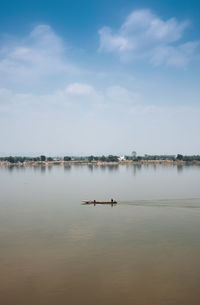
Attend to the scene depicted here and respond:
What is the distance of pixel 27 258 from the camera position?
22594 mm

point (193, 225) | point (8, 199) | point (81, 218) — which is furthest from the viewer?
point (8, 199)

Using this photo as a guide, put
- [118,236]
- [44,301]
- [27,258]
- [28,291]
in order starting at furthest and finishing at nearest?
[118,236] → [27,258] → [28,291] → [44,301]

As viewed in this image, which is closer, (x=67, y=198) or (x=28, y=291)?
(x=28, y=291)

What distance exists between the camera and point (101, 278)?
19.0 m

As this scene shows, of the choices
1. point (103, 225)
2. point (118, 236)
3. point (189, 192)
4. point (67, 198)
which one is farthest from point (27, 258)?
point (189, 192)

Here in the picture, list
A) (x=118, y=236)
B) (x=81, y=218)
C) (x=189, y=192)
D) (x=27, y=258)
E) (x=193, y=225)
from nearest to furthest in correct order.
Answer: (x=27, y=258), (x=118, y=236), (x=193, y=225), (x=81, y=218), (x=189, y=192)

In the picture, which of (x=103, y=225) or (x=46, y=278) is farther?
Result: (x=103, y=225)

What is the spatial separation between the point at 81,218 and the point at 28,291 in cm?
1991

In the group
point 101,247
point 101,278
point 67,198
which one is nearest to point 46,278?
→ point 101,278

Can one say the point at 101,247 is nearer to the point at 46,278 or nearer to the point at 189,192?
the point at 46,278

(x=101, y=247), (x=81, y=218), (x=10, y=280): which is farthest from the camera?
(x=81, y=218)

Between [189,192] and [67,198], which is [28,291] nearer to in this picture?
[67,198]

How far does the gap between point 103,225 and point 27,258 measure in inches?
501

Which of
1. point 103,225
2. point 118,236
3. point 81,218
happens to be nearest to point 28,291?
point 118,236
